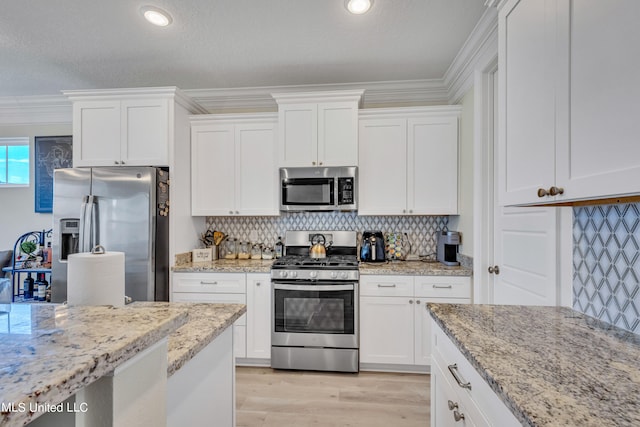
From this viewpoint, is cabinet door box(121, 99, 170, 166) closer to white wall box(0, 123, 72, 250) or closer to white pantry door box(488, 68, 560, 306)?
white wall box(0, 123, 72, 250)

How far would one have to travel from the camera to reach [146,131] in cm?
279

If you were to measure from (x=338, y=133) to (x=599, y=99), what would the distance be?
211 cm

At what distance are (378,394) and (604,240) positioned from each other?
186 centimetres

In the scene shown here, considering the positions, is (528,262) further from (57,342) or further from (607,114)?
(57,342)

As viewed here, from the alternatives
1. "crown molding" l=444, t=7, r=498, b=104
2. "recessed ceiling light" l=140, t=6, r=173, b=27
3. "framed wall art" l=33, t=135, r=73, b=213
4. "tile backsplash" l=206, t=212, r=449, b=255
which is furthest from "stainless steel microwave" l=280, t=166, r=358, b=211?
"framed wall art" l=33, t=135, r=73, b=213

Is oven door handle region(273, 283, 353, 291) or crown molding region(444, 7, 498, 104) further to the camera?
oven door handle region(273, 283, 353, 291)

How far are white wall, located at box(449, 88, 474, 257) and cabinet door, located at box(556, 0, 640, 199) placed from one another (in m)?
1.64

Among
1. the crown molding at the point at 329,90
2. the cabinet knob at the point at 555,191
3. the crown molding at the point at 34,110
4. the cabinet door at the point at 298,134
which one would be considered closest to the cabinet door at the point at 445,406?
the cabinet knob at the point at 555,191

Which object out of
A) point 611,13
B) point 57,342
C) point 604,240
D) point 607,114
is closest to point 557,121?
point 607,114

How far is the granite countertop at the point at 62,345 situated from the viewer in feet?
1.18

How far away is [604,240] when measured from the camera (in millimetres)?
1164

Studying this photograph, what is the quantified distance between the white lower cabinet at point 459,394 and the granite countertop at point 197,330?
84 cm

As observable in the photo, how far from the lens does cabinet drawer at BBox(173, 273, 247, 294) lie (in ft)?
9.04

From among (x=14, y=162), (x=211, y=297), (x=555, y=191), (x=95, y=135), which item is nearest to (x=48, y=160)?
(x=14, y=162)
